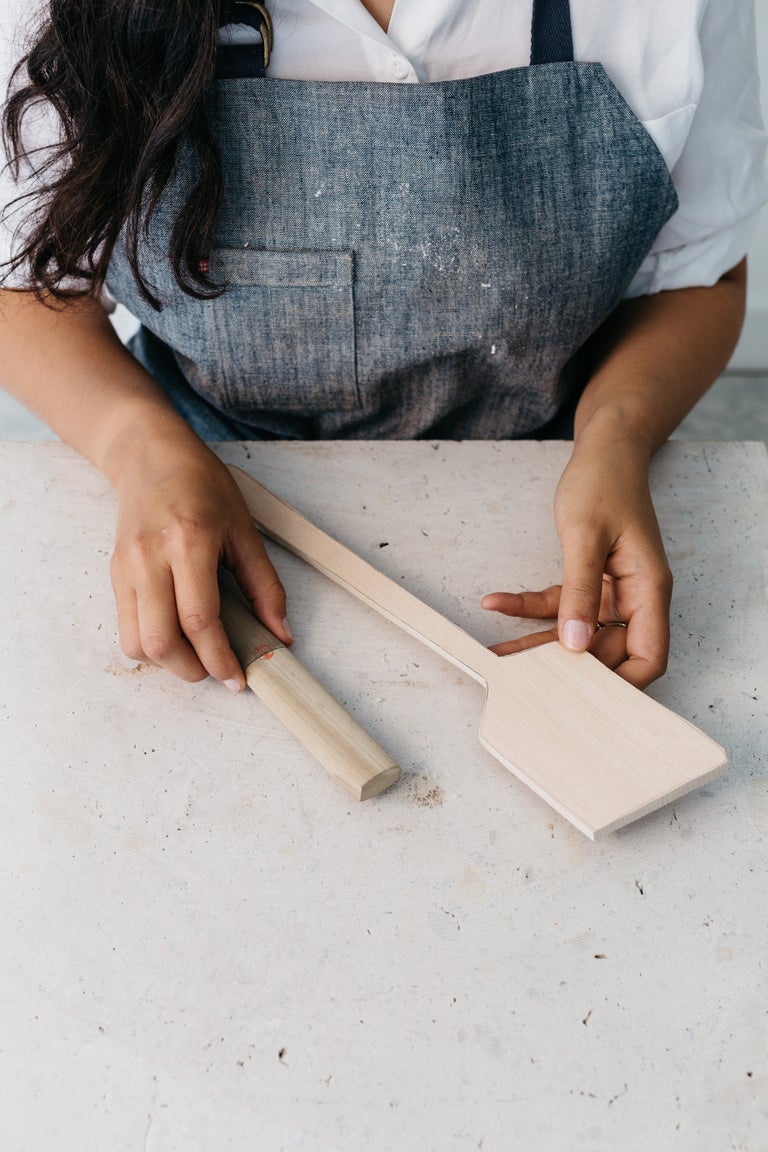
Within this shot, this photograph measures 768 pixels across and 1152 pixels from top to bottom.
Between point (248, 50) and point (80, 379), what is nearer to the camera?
point (248, 50)

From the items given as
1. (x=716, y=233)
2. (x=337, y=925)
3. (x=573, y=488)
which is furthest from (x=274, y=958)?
(x=716, y=233)

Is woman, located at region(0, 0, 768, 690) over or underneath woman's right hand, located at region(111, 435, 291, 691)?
over

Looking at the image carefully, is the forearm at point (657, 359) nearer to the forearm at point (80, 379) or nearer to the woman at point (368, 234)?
the woman at point (368, 234)

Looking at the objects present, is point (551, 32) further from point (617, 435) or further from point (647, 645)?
point (647, 645)

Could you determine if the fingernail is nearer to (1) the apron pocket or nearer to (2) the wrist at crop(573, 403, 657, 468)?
(2) the wrist at crop(573, 403, 657, 468)

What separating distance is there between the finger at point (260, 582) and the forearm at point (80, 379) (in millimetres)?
113

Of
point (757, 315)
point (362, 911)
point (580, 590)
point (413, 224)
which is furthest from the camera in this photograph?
point (757, 315)

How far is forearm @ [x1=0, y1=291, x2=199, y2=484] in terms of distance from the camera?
0.69 m

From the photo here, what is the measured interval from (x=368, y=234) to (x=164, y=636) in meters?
0.32

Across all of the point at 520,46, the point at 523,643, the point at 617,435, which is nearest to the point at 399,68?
the point at 520,46

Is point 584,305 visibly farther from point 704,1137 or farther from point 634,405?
point 704,1137

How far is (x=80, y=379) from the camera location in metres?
0.74

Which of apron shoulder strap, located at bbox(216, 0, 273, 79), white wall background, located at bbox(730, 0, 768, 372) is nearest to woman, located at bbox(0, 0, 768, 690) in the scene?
apron shoulder strap, located at bbox(216, 0, 273, 79)

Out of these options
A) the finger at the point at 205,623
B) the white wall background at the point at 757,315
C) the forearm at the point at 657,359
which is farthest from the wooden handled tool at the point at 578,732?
the white wall background at the point at 757,315
